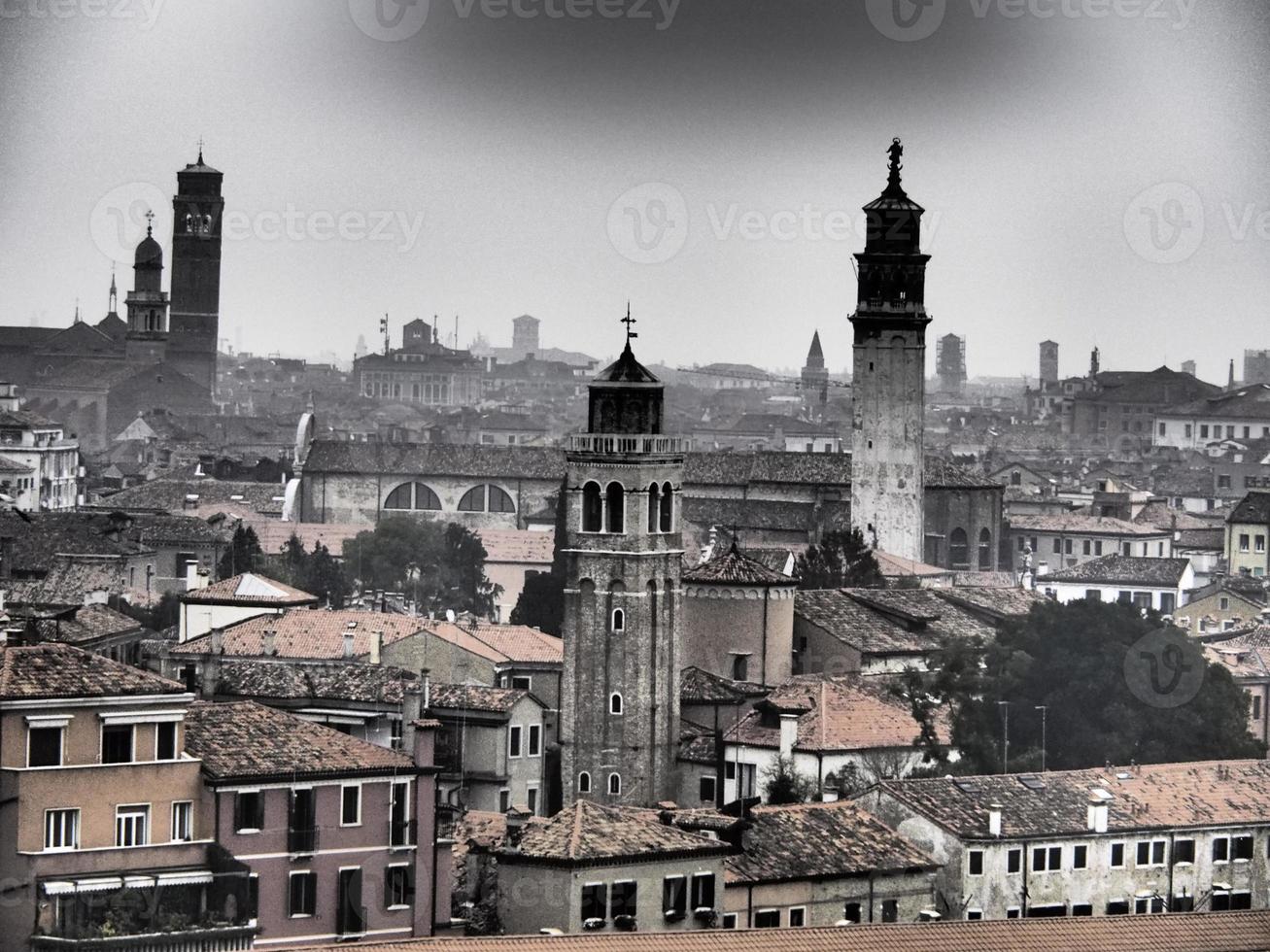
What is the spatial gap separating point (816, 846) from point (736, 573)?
7.72 metres

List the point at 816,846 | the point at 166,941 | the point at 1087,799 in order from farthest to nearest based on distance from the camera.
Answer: the point at 1087,799 < the point at 816,846 < the point at 166,941

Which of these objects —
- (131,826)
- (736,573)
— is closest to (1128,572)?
(736,573)

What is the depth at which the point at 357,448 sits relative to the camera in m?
51.5

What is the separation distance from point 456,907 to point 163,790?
1.86 m

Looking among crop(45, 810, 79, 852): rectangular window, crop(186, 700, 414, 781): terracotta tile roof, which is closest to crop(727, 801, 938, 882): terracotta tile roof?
crop(186, 700, 414, 781): terracotta tile roof

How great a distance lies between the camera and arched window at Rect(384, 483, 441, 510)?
50.9 m

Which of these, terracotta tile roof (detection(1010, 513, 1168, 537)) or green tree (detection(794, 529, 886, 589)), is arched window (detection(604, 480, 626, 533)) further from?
terracotta tile roof (detection(1010, 513, 1168, 537))

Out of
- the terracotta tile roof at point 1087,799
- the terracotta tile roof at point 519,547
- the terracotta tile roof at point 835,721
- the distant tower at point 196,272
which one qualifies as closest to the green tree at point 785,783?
the terracotta tile roof at point 835,721

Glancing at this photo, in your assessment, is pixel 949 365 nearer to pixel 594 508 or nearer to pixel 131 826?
pixel 594 508

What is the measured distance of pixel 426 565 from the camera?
41.3 metres

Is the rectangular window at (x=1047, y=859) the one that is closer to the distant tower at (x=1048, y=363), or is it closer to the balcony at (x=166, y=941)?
the balcony at (x=166, y=941)

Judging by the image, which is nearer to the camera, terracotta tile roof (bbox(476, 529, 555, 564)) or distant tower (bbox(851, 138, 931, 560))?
distant tower (bbox(851, 138, 931, 560))

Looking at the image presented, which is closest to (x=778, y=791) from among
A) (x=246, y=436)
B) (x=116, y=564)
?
(x=116, y=564)

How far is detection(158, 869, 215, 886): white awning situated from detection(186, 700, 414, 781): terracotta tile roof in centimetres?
58
